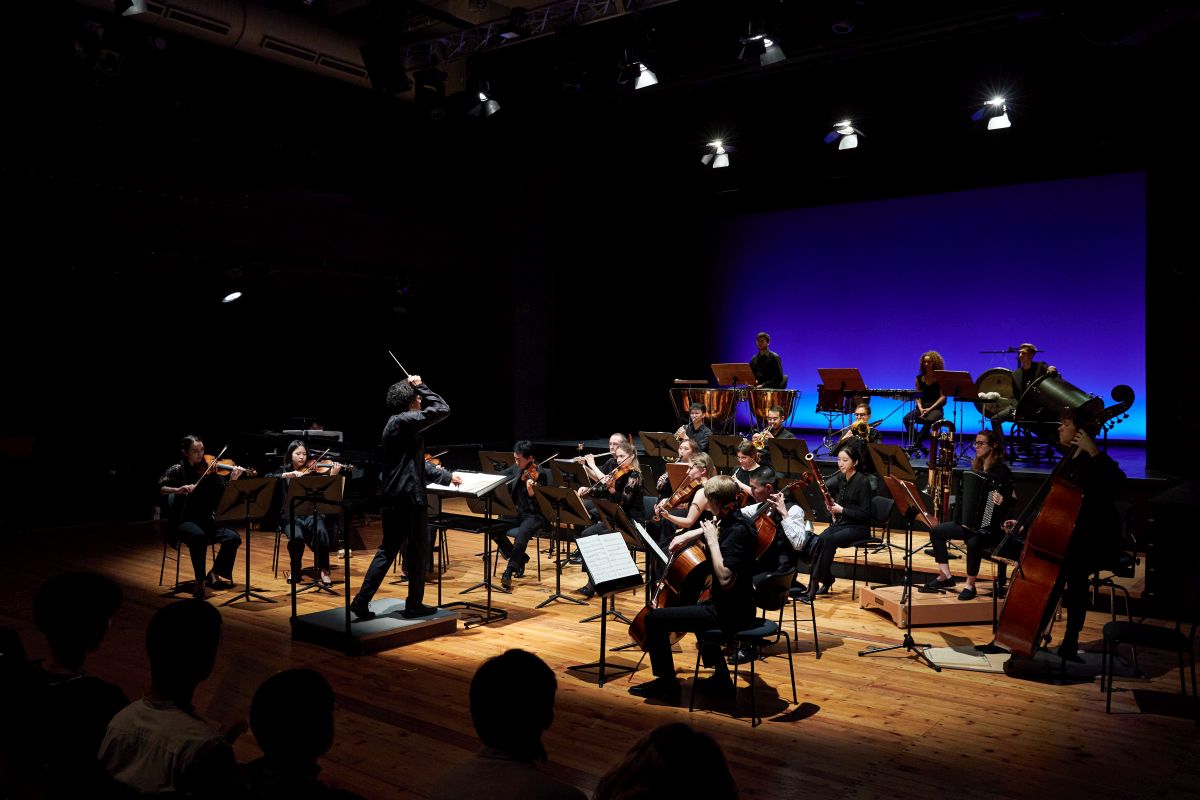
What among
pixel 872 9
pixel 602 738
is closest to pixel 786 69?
pixel 872 9

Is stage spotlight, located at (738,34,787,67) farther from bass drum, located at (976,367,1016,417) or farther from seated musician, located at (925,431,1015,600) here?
bass drum, located at (976,367,1016,417)

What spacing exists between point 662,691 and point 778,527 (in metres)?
2.07

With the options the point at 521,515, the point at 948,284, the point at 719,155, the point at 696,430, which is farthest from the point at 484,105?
the point at 948,284

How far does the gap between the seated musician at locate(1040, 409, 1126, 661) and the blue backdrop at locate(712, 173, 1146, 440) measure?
7280 mm

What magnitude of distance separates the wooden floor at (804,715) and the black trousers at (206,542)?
449mm

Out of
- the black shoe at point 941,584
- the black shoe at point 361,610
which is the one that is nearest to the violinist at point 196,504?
the black shoe at point 361,610

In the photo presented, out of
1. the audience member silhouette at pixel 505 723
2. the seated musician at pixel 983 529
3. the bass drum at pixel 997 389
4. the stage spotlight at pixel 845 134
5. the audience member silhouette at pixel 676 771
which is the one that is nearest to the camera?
the audience member silhouette at pixel 676 771

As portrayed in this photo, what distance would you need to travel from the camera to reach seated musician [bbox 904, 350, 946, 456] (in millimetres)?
11062

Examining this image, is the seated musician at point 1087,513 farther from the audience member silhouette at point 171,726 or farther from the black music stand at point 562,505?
the audience member silhouette at point 171,726

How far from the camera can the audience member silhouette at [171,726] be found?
2453mm

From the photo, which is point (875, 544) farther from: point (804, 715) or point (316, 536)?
point (316, 536)

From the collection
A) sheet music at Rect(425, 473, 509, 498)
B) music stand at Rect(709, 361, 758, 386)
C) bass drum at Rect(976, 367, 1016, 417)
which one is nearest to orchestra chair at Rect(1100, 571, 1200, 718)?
sheet music at Rect(425, 473, 509, 498)

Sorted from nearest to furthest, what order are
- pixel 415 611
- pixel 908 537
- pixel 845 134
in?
pixel 908 537
pixel 415 611
pixel 845 134

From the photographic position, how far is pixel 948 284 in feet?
45.9
